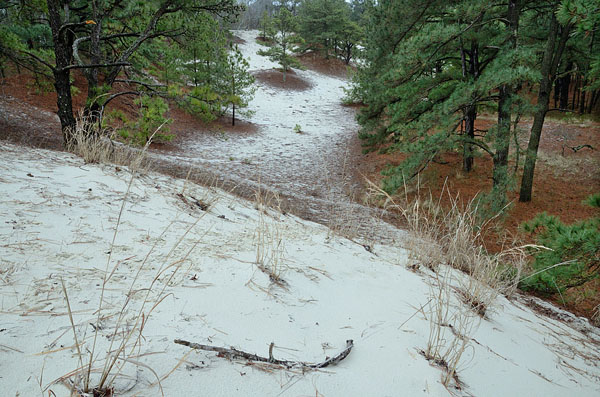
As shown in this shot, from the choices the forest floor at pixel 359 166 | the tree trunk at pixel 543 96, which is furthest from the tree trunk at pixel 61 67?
the tree trunk at pixel 543 96

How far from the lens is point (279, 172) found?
9.84 meters

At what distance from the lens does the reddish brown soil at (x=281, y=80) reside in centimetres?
2481

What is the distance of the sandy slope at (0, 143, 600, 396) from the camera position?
985 mm

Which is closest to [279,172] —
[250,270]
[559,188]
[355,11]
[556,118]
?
[250,270]

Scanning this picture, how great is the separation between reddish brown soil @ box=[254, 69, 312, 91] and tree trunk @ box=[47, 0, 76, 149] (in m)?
20.4

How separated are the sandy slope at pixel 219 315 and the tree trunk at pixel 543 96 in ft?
21.5

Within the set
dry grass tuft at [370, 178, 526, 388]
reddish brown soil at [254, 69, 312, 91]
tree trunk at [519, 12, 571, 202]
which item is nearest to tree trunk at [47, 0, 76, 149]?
dry grass tuft at [370, 178, 526, 388]

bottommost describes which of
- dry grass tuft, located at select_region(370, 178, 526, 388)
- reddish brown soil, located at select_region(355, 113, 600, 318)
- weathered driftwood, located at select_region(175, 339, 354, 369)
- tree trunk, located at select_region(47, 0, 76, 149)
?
reddish brown soil, located at select_region(355, 113, 600, 318)

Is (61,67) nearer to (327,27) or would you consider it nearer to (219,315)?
(219,315)

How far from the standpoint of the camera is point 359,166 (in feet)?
39.1

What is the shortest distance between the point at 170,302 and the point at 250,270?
1.87 ft

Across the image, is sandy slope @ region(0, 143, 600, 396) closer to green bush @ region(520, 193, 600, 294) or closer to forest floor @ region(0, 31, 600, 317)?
green bush @ region(520, 193, 600, 294)

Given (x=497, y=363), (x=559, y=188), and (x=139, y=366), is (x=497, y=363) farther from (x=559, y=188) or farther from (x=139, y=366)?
(x=559, y=188)

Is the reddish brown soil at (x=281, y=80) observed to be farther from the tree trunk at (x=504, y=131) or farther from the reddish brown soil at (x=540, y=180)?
the tree trunk at (x=504, y=131)
